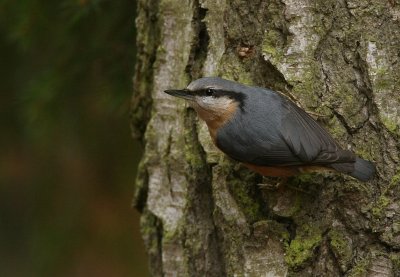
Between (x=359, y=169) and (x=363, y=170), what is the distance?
0.8 inches

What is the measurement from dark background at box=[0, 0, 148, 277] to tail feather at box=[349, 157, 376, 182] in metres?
1.61

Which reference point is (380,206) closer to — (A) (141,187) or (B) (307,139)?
(B) (307,139)

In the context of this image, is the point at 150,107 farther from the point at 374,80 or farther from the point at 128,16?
the point at 374,80

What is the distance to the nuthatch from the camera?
3053 mm

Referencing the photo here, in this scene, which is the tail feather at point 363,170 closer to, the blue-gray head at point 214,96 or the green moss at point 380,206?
the green moss at point 380,206

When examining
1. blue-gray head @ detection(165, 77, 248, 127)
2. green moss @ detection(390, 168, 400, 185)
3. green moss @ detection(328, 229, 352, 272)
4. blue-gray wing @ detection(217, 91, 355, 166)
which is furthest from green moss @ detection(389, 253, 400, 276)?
blue-gray head @ detection(165, 77, 248, 127)

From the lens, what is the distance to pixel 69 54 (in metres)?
4.25

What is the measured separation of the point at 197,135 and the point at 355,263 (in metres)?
0.94

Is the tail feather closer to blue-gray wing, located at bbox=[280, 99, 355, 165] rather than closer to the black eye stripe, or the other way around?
blue-gray wing, located at bbox=[280, 99, 355, 165]

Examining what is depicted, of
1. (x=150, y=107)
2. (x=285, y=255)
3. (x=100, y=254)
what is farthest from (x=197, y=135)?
(x=100, y=254)

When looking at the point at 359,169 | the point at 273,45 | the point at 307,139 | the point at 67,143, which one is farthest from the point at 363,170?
the point at 67,143

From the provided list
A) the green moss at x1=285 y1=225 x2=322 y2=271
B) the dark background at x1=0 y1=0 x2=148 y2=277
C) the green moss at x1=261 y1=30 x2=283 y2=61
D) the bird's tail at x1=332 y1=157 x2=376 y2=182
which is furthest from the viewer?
the dark background at x1=0 y1=0 x2=148 y2=277

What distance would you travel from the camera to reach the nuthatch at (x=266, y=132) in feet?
10.0

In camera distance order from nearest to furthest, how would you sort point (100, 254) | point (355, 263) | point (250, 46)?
point (355, 263) → point (250, 46) → point (100, 254)
